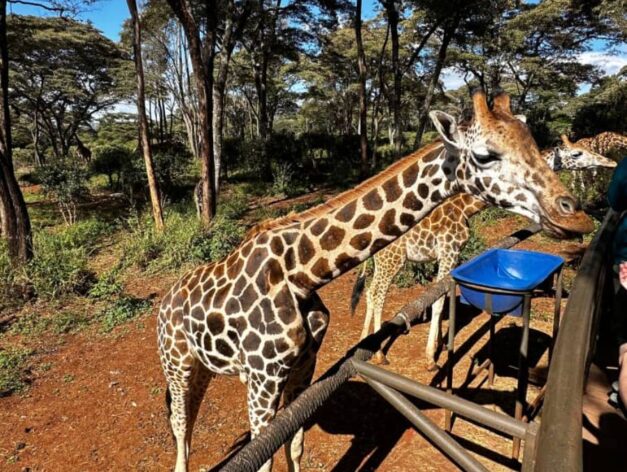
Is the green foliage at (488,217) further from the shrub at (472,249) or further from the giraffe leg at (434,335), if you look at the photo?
the giraffe leg at (434,335)

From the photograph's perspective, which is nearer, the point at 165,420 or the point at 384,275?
the point at 165,420

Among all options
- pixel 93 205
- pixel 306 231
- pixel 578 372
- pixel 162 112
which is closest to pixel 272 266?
pixel 306 231

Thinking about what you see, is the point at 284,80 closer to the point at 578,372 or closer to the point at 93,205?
the point at 93,205

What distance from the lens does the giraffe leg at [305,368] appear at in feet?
8.79

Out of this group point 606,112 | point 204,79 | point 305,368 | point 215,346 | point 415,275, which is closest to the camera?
point 215,346

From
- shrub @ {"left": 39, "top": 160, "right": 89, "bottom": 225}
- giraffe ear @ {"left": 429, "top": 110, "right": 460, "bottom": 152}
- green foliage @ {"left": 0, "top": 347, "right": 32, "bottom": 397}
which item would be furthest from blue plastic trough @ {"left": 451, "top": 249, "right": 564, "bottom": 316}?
shrub @ {"left": 39, "top": 160, "right": 89, "bottom": 225}

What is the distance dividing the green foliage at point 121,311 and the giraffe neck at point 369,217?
5567mm

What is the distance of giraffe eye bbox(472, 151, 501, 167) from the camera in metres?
2.15

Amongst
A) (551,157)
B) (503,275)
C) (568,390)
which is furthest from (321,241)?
(551,157)

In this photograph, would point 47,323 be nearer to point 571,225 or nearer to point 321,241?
point 321,241

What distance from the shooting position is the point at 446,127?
7.46 feet

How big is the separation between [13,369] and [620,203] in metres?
7.06

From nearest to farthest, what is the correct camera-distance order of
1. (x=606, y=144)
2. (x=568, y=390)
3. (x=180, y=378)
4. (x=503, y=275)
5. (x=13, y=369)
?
(x=568, y=390)
(x=180, y=378)
(x=503, y=275)
(x=13, y=369)
(x=606, y=144)

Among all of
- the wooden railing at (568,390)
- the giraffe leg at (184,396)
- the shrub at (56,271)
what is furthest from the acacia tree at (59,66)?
the wooden railing at (568,390)
